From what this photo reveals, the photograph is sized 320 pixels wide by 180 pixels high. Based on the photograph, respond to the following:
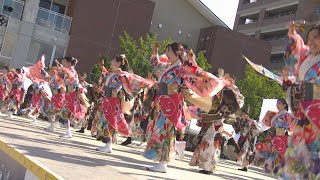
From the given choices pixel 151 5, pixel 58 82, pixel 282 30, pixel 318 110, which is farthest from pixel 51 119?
pixel 282 30

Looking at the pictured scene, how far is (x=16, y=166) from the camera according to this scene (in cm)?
532

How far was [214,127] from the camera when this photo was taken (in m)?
7.50

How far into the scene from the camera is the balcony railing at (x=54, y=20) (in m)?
24.0

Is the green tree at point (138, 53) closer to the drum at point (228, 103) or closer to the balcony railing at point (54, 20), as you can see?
the balcony railing at point (54, 20)

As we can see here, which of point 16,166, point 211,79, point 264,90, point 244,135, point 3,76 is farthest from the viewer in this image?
point 264,90

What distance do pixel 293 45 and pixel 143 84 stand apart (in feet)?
10.3

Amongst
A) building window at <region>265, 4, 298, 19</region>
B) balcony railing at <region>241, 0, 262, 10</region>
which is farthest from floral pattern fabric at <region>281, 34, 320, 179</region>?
balcony railing at <region>241, 0, 262, 10</region>

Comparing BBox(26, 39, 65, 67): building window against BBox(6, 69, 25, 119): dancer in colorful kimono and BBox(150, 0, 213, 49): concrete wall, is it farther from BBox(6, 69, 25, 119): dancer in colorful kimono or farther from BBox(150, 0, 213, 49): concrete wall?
BBox(6, 69, 25, 119): dancer in colorful kimono

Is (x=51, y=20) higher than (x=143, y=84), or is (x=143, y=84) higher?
(x=51, y=20)

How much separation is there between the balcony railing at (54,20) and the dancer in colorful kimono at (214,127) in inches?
711

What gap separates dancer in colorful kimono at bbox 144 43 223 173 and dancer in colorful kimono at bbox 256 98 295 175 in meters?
2.09

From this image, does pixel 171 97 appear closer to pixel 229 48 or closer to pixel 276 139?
pixel 276 139

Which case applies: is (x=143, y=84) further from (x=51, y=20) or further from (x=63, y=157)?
(x=51, y=20)

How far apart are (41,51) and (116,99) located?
17.3 m
